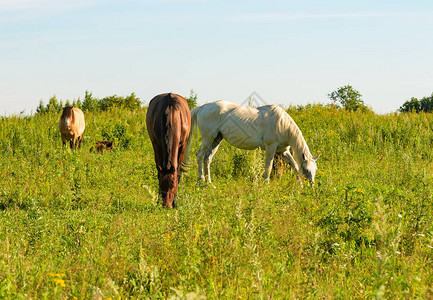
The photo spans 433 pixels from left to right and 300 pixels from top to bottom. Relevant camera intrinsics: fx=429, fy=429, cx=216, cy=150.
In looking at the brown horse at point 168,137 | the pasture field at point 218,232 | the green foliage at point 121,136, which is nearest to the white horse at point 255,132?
the pasture field at point 218,232

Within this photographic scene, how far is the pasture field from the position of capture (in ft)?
11.7

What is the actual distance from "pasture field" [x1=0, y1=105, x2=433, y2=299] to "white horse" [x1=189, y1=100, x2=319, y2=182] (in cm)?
52

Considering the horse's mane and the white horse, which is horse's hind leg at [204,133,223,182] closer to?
the white horse

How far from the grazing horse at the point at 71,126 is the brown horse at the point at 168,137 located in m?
Result: 5.14

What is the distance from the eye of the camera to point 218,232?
4664 millimetres

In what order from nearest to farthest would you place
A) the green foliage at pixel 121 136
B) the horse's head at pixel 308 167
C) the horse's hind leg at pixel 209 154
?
1. the horse's head at pixel 308 167
2. the horse's hind leg at pixel 209 154
3. the green foliage at pixel 121 136

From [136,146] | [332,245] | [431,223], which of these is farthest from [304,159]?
[136,146]

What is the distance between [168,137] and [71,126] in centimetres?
706

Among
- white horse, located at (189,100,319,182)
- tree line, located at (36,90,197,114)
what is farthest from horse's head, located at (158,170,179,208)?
tree line, located at (36,90,197,114)

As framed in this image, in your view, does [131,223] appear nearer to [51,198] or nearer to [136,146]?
[51,198]

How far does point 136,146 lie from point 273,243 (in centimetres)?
993

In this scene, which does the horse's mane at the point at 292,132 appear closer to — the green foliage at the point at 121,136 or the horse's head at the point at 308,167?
the horse's head at the point at 308,167

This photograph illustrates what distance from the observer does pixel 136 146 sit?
13.9 meters

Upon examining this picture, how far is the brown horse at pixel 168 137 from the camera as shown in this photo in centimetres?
672
